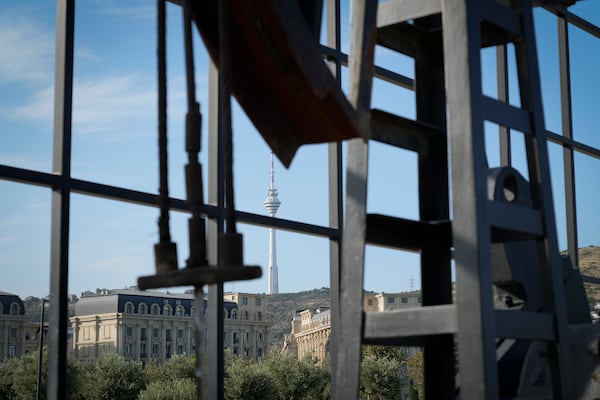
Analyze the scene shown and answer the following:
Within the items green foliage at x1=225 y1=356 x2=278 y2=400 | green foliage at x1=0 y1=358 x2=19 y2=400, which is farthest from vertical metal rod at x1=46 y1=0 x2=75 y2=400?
green foliage at x1=0 y1=358 x2=19 y2=400

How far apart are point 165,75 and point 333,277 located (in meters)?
3.63

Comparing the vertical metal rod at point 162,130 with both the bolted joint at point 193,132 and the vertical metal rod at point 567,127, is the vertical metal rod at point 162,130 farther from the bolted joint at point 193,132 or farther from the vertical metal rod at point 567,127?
the vertical metal rod at point 567,127

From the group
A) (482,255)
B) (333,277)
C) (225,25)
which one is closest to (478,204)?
(482,255)

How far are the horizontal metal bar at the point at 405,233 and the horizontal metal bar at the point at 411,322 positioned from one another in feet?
0.74

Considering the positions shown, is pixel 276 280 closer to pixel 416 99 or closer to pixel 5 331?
pixel 5 331

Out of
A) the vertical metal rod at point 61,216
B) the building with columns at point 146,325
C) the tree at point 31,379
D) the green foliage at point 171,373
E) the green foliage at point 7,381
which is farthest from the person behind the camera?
the building with columns at point 146,325

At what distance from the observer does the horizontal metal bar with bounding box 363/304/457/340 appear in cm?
218

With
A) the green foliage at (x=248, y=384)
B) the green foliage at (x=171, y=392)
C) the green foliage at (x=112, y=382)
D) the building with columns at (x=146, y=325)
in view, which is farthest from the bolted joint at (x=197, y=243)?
→ the building with columns at (x=146, y=325)

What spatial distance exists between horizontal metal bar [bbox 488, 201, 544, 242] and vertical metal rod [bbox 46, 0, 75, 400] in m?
1.74

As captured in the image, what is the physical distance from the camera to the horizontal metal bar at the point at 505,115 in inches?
89.7

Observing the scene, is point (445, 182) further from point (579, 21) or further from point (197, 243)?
point (579, 21)

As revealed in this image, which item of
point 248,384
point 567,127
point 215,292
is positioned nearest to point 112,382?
point 248,384

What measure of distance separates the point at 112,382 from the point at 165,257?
35.8 metres

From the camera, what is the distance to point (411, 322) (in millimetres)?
2266
